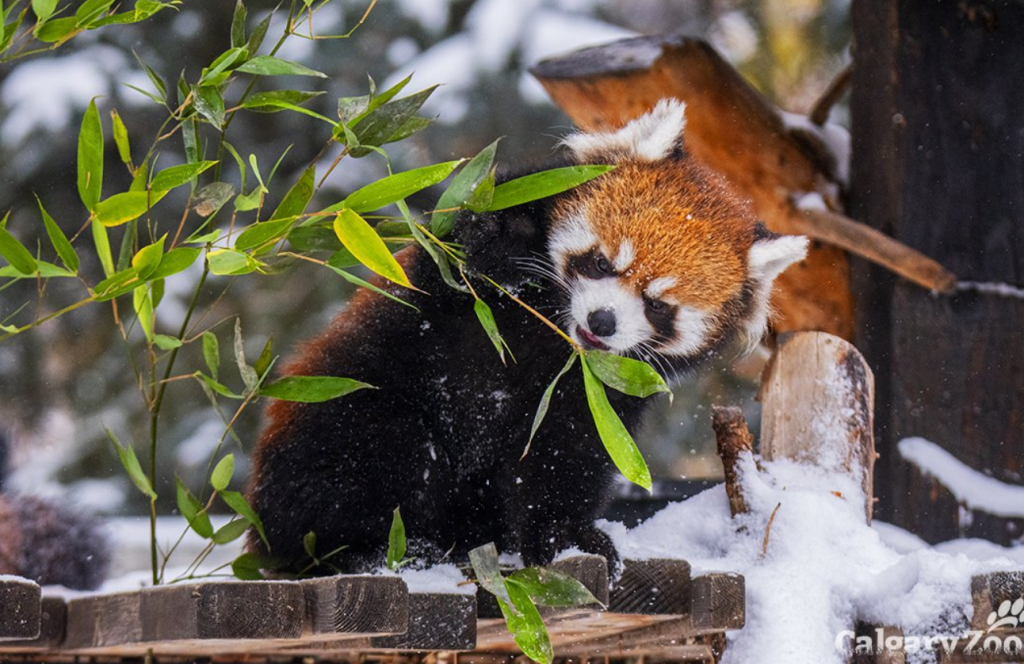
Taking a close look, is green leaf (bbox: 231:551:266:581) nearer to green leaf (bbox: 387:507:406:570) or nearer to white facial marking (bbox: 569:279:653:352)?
green leaf (bbox: 387:507:406:570)

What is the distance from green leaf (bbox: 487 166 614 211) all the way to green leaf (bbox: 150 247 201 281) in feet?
1.36

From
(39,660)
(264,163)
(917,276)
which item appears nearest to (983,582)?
(917,276)

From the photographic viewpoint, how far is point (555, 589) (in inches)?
55.0

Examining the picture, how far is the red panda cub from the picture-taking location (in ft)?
5.65

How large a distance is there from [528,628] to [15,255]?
798mm

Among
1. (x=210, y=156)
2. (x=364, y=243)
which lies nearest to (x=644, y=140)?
(x=364, y=243)

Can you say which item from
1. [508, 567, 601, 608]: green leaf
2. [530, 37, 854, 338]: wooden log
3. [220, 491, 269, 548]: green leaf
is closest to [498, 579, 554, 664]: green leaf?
[508, 567, 601, 608]: green leaf

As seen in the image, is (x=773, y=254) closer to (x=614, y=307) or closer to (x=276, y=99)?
(x=614, y=307)

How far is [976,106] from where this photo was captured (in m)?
2.59

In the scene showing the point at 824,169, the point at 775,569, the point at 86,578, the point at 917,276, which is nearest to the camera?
the point at 775,569

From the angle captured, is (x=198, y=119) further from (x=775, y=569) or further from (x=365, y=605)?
(x=775, y=569)

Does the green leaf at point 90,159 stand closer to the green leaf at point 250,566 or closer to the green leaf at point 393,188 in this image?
the green leaf at point 393,188

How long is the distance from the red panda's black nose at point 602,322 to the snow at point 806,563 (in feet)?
1.08

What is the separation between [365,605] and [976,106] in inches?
78.2
